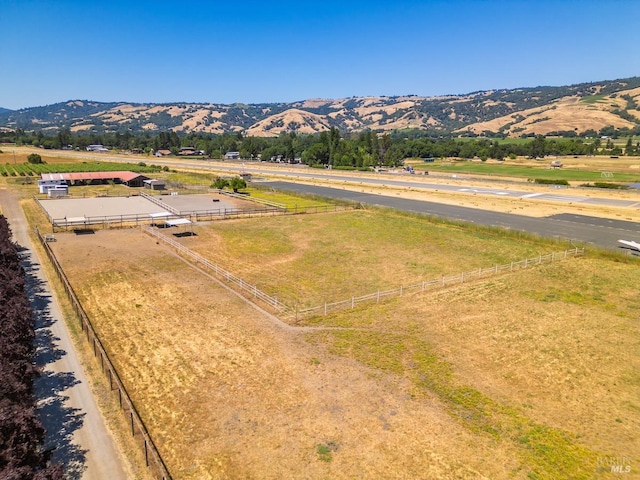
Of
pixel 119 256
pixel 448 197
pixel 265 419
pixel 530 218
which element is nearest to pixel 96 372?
pixel 265 419

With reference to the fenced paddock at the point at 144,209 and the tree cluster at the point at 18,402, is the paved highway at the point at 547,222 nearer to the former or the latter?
the fenced paddock at the point at 144,209

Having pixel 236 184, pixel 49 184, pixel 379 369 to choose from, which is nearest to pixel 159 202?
pixel 236 184

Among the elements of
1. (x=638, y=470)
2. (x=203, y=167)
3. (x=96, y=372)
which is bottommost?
(x=638, y=470)

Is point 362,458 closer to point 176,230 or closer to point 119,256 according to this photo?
point 119,256

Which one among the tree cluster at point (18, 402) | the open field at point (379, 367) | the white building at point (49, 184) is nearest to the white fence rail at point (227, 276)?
the open field at point (379, 367)

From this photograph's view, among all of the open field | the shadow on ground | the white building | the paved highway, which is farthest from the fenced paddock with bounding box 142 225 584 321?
the white building
